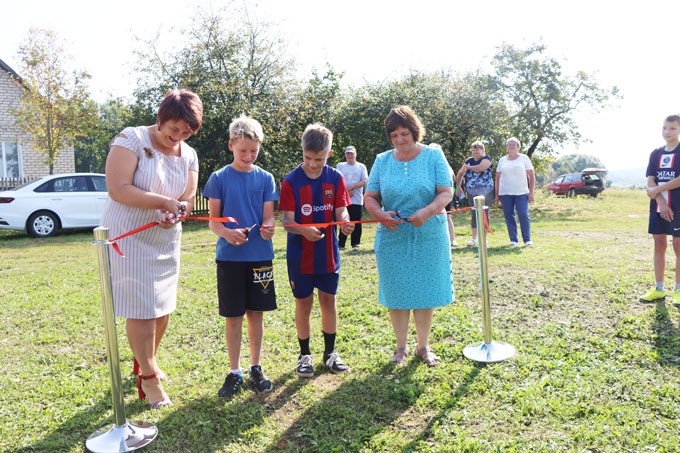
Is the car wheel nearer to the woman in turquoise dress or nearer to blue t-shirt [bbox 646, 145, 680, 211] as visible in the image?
the woman in turquoise dress

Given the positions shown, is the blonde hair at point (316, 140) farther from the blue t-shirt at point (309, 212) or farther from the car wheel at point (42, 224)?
the car wheel at point (42, 224)

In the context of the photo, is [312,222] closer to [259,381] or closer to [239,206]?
[239,206]

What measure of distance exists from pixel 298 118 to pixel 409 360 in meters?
17.4

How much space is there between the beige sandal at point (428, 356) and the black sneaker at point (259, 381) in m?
1.18

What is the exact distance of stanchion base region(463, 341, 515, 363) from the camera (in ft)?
13.1

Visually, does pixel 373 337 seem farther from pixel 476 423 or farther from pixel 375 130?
pixel 375 130

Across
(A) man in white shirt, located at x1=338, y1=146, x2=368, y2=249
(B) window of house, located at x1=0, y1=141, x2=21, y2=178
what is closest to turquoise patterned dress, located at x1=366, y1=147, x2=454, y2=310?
(A) man in white shirt, located at x1=338, y1=146, x2=368, y2=249

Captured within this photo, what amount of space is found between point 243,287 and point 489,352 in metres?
1.96

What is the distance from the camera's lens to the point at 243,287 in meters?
3.53

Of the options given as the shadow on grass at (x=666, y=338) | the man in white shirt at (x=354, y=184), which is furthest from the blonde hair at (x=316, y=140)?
the man in white shirt at (x=354, y=184)

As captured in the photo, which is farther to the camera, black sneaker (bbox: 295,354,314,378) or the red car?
the red car

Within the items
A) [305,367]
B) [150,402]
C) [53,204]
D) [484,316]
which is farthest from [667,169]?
[53,204]

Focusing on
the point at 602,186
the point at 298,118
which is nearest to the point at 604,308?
the point at 298,118

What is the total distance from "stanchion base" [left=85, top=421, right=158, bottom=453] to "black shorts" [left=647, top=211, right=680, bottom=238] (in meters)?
5.03
